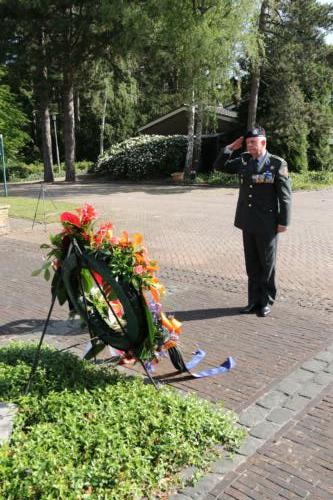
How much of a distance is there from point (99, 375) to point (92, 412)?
0.57 meters

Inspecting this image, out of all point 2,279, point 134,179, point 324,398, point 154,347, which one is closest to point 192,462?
point 154,347

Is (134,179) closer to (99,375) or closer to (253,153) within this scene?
(253,153)

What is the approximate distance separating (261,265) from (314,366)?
62.0 inches

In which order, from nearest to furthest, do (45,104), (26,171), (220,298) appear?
(220,298) < (45,104) < (26,171)

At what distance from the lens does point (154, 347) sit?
12.4 ft

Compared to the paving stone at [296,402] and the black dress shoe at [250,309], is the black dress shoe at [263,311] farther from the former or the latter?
the paving stone at [296,402]

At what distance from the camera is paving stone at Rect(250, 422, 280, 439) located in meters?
3.34

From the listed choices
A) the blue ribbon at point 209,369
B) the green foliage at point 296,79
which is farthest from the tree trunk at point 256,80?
the blue ribbon at point 209,369

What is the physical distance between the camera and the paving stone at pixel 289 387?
3936mm

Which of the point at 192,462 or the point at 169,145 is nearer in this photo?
the point at 192,462

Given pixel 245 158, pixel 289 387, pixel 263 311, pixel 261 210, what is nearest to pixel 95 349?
pixel 289 387

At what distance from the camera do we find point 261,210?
18.0 ft

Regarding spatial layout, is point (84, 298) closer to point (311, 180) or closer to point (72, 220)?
point (72, 220)

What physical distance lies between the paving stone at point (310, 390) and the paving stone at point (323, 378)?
0.22 feet
